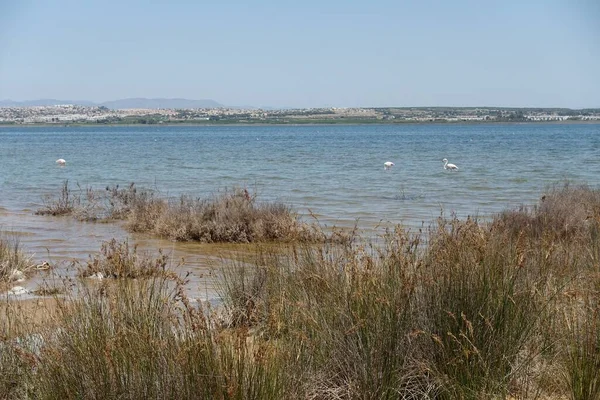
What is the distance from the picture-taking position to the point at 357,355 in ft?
15.0

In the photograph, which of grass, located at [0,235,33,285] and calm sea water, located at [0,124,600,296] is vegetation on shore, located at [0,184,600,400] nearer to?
grass, located at [0,235,33,285]

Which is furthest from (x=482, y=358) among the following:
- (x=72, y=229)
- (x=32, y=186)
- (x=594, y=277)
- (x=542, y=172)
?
(x=542, y=172)

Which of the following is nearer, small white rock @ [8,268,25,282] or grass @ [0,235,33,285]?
small white rock @ [8,268,25,282]

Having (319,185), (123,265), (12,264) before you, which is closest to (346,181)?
(319,185)

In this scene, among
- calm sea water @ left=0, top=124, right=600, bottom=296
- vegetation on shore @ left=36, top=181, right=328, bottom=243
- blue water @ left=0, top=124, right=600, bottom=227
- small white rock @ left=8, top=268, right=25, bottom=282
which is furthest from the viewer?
blue water @ left=0, top=124, right=600, bottom=227

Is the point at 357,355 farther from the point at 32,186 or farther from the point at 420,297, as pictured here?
the point at 32,186

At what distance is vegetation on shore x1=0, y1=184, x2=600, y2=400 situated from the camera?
13.2 feet

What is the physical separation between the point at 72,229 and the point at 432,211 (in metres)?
9.02

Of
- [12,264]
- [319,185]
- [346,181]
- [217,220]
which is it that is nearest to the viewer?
[12,264]

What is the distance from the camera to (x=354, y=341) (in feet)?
15.1

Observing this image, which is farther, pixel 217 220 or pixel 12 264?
pixel 217 220

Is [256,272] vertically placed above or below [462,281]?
below

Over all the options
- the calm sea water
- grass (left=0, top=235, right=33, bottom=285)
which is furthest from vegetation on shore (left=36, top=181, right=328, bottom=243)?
grass (left=0, top=235, right=33, bottom=285)

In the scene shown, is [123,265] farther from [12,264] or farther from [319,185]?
[319,185]
